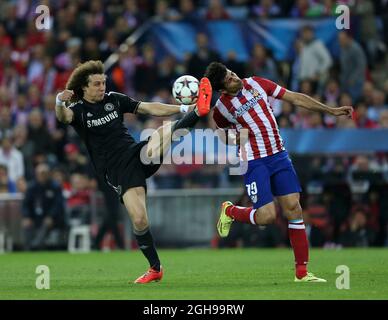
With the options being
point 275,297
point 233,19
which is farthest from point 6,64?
point 275,297

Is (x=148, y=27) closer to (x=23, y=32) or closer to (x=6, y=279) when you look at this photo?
(x=23, y=32)

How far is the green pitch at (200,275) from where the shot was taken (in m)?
10.3

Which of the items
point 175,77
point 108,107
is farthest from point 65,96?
point 175,77

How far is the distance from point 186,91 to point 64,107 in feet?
→ 5.04

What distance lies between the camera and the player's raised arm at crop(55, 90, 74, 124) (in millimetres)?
11719

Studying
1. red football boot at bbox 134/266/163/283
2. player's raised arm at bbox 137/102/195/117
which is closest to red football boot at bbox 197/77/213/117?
player's raised arm at bbox 137/102/195/117

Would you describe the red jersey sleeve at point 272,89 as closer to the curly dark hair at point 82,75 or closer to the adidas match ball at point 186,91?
the adidas match ball at point 186,91

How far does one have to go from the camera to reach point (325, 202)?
20047 millimetres

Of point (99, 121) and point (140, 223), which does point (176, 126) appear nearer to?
point (99, 121)

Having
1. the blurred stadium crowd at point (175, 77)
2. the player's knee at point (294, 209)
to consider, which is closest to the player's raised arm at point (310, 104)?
the player's knee at point (294, 209)

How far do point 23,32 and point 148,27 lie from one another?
3.61 metres

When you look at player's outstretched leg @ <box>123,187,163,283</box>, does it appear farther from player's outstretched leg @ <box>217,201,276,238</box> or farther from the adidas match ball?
the adidas match ball

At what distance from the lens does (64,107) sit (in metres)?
11.8

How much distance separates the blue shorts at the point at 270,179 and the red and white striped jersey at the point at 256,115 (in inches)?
3.8
